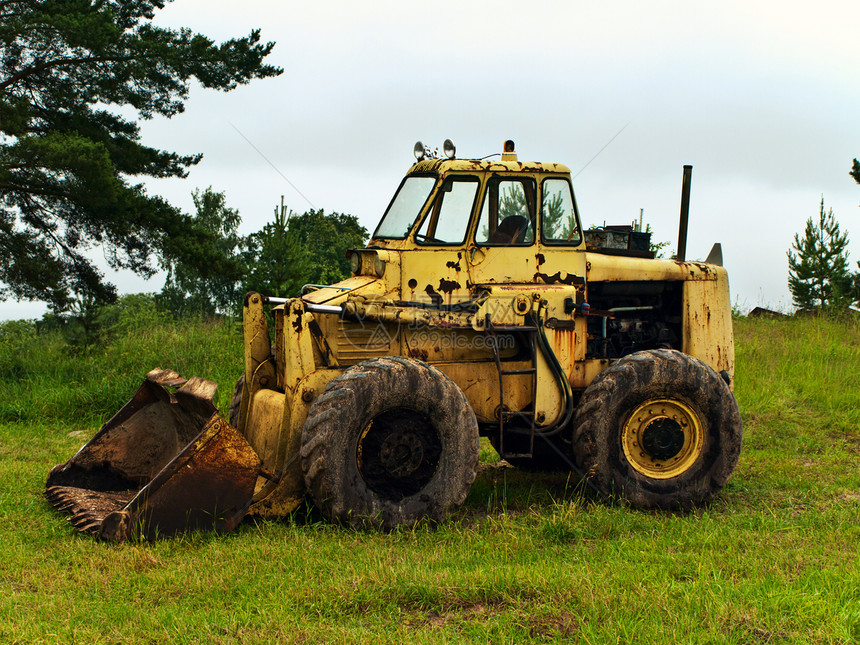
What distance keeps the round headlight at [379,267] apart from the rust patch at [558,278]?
1357 mm

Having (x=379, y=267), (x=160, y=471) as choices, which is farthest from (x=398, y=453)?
(x=160, y=471)

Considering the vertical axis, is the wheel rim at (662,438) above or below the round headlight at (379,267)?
below

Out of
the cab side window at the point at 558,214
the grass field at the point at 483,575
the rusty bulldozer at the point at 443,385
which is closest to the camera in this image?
the grass field at the point at 483,575

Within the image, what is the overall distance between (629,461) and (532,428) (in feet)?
2.92

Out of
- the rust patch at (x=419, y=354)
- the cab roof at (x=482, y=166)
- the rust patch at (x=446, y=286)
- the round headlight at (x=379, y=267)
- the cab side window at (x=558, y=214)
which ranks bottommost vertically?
the rust patch at (x=419, y=354)

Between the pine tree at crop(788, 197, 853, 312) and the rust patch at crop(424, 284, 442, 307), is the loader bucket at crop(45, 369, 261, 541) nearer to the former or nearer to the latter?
the rust patch at crop(424, 284, 442, 307)

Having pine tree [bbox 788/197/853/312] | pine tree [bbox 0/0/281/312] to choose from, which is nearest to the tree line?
pine tree [bbox 788/197/853/312]

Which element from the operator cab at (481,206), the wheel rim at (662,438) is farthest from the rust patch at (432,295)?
the wheel rim at (662,438)

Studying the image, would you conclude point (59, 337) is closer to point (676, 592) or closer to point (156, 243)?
point (156, 243)

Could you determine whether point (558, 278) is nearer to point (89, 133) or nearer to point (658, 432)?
point (658, 432)

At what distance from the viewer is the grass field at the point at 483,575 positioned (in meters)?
4.57

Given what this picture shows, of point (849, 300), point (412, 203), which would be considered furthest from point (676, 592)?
point (849, 300)

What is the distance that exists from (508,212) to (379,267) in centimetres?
127

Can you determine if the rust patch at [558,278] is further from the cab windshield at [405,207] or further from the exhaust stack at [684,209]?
the exhaust stack at [684,209]
